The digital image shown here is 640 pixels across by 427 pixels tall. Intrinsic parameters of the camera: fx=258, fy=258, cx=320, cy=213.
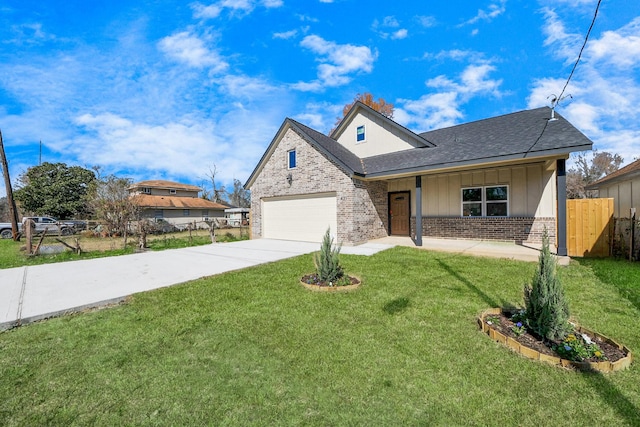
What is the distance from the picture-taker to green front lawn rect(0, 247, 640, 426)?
2082 millimetres

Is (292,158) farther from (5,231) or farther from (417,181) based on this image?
(5,231)

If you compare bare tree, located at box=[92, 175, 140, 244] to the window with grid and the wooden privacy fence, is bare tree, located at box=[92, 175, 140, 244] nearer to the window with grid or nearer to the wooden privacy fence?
the window with grid

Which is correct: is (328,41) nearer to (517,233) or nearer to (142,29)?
(142,29)

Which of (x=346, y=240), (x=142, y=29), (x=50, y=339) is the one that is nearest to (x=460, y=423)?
(x=50, y=339)

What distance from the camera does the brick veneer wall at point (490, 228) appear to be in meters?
9.96

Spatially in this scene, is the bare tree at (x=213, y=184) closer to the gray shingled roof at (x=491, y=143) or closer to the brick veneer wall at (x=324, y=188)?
the brick veneer wall at (x=324, y=188)

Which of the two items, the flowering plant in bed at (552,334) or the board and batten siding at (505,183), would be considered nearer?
the flowering plant in bed at (552,334)

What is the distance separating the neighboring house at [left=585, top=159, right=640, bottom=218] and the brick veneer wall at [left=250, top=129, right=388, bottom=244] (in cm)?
1003

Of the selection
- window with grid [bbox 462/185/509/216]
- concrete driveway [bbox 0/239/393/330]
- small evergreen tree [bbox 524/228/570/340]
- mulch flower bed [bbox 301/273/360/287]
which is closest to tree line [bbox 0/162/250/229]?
concrete driveway [bbox 0/239/393/330]

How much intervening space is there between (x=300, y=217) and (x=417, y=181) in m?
5.87

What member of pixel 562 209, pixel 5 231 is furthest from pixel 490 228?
pixel 5 231

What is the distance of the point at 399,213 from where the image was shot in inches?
514

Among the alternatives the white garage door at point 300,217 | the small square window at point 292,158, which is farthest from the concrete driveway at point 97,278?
the small square window at point 292,158

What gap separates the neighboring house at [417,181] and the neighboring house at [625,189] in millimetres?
4581
